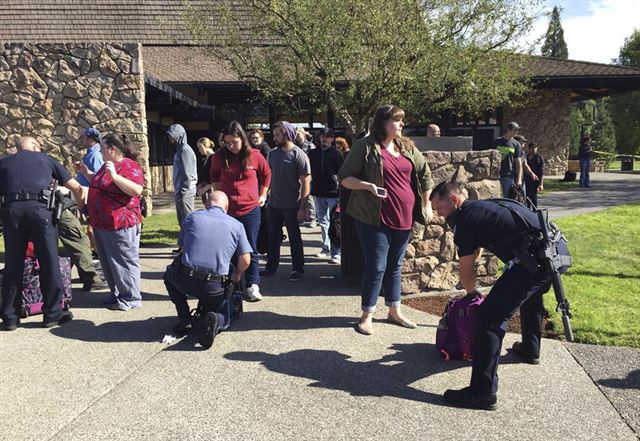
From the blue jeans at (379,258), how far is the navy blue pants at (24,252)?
2.69 m

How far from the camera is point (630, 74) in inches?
717

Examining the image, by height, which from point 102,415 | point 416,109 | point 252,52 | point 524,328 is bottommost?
point 102,415

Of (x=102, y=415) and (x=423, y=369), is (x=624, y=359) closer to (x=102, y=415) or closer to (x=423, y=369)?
(x=423, y=369)

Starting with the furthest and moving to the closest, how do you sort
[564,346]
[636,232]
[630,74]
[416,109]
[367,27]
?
1. [630,74]
2. [416,109]
3. [367,27]
4. [636,232]
5. [564,346]

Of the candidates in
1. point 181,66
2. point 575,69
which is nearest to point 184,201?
point 181,66

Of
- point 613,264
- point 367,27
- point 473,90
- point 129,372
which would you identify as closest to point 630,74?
point 473,90

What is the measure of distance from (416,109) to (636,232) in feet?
15.1

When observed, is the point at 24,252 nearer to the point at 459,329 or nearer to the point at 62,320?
the point at 62,320

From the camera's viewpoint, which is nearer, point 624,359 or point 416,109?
point 624,359

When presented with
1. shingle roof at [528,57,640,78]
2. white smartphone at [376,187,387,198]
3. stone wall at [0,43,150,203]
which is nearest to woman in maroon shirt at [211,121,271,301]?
white smartphone at [376,187,387,198]

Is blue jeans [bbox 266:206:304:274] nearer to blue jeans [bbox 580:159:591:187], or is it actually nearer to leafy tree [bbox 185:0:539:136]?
leafy tree [bbox 185:0:539:136]

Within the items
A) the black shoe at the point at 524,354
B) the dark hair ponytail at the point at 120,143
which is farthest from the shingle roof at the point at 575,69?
the black shoe at the point at 524,354

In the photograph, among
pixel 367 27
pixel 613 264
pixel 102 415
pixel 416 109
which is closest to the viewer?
pixel 102 415

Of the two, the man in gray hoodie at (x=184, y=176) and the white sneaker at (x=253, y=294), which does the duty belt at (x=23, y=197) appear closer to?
the white sneaker at (x=253, y=294)
